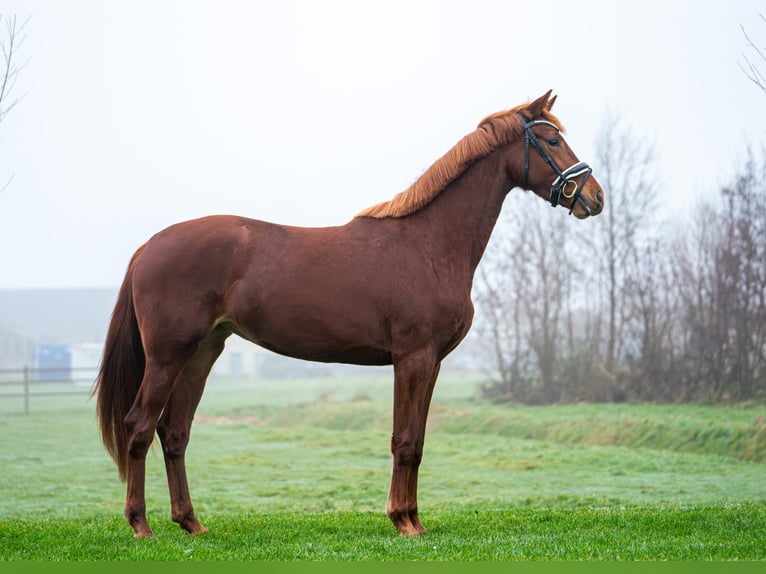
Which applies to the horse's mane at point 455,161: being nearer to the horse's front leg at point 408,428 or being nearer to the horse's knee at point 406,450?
the horse's front leg at point 408,428

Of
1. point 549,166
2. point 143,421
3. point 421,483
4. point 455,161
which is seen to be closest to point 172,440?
point 143,421

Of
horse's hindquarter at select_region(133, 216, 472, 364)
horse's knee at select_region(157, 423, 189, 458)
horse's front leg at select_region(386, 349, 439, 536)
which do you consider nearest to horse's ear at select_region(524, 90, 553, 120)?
horse's hindquarter at select_region(133, 216, 472, 364)

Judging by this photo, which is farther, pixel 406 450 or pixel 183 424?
pixel 183 424

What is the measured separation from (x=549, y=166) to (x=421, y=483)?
316 inches

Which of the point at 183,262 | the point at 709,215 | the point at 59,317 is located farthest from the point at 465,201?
the point at 59,317

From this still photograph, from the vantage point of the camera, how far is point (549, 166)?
568cm

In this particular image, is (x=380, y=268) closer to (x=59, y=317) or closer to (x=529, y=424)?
(x=529, y=424)

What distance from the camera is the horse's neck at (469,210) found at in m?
5.68

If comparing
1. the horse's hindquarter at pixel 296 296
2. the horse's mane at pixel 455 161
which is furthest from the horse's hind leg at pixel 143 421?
the horse's mane at pixel 455 161

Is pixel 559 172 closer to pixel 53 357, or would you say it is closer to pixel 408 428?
pixel 408 428

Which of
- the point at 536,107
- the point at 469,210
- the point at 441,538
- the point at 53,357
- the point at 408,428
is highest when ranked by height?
the point at 536,107

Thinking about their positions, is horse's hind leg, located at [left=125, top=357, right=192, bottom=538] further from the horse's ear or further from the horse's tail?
the horse's ear

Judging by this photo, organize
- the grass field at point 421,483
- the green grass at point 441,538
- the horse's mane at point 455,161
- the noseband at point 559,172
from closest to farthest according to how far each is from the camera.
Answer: the green grass at point 441,538, the grass field at point 421,483, the noseband at point 559,172, the horse's mane at point 455,161

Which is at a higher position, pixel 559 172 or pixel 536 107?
pixel 536 107
